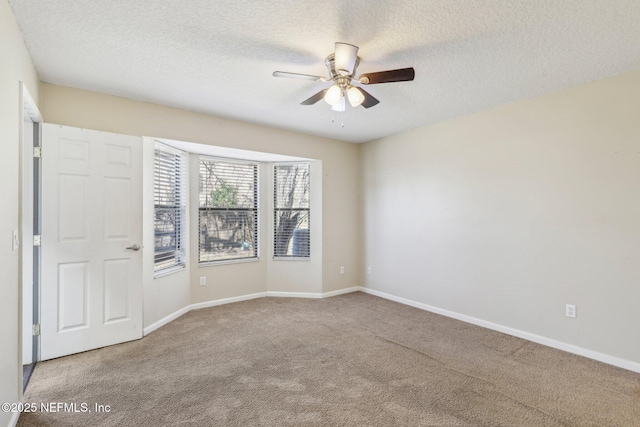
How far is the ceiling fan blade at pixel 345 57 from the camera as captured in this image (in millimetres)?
2044

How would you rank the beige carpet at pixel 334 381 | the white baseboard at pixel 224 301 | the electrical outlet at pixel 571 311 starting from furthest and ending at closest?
the white baseboard at pixel 224 301, the electrical outlet at pixel 571 311, the beige carpet at pixel 334 381

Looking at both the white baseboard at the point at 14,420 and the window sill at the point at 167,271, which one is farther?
the window sill at the point at 167,271

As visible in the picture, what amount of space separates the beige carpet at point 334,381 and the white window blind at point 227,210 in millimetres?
1284

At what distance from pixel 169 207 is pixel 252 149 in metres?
1.30

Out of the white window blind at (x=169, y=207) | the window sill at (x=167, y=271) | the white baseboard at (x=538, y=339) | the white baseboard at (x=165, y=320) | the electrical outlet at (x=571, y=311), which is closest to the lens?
the white baseboard at (x=538, y=339)

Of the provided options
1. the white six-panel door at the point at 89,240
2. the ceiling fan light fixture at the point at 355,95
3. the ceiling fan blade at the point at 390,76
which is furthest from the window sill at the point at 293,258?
the ceiling fan blade at the point at 390,76

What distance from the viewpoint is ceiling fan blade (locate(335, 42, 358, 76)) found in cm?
204

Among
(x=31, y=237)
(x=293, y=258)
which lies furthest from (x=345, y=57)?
(x=293, y=258)

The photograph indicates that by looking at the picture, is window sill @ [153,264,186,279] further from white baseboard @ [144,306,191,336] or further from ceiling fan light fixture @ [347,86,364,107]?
ceiling fan light fixture @ [347,86,364,107]

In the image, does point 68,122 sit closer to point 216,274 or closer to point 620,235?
point 216,274

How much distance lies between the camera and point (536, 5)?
183 cm

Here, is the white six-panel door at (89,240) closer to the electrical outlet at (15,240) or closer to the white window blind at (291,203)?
the electrical outlet at (15,240)

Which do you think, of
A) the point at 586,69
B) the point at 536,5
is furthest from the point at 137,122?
the point at 586,69

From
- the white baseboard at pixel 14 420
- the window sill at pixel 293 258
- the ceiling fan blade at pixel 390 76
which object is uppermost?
the ceiling fan blade at pixel 390 76
